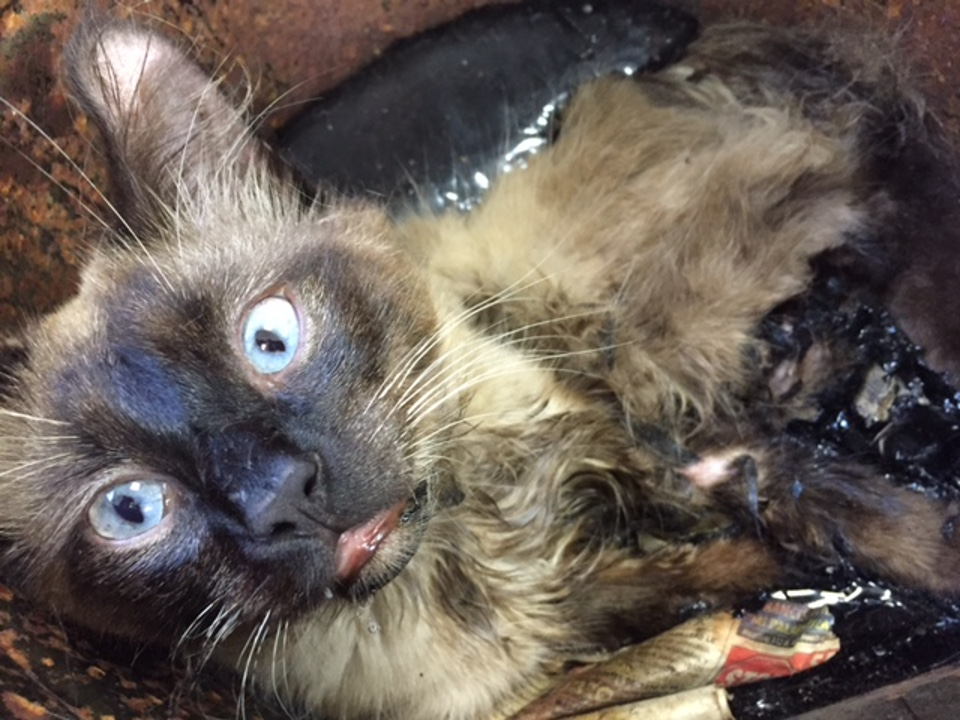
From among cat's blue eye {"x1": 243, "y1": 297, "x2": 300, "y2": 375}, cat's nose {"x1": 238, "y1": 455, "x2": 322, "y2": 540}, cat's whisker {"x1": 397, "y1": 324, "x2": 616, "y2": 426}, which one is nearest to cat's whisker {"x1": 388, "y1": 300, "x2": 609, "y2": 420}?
cat's whisker {"x1": 397, "y1": 324, "x2": 616, "y2": 426}

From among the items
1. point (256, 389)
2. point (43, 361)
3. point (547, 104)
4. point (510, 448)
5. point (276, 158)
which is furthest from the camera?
point (547, 104)

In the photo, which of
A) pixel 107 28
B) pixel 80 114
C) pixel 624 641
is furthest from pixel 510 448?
pixel 80 114

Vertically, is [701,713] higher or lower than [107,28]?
lower

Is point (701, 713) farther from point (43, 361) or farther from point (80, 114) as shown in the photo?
point (80, 114)

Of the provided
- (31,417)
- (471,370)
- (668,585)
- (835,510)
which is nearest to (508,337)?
(471,370)

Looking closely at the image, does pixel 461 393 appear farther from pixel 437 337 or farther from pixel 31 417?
pixel 31 417

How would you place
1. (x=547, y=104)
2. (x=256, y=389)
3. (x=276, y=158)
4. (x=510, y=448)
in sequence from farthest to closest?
(x=547, y=104), (x=276, y=158), (x=510, y=448), (x=256, y=389)

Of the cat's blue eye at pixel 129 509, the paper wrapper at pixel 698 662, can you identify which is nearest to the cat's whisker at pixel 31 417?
the cat's blue eye at pixel 129 509

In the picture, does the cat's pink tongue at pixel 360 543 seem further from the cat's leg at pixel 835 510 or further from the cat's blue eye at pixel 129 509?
the cat's leg at pixel 835 510
